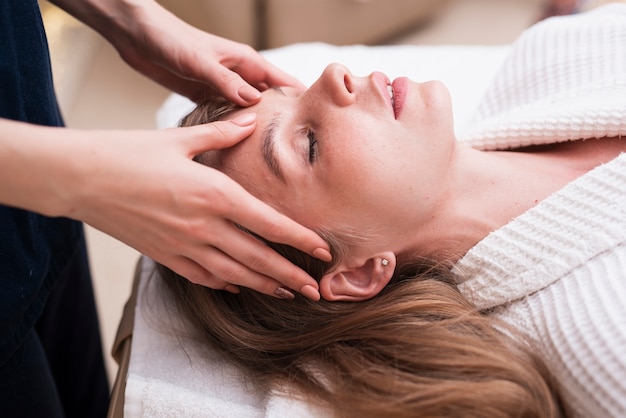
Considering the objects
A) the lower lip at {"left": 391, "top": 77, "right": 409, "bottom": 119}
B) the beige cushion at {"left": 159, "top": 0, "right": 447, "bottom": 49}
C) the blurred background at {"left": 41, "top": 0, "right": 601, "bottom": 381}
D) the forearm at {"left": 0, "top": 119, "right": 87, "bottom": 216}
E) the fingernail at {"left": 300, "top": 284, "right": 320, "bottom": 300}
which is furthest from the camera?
the beige cushion at {"left": 159, "top": 0, "right": 447, "bottom": 49}

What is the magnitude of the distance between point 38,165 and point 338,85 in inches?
19.1

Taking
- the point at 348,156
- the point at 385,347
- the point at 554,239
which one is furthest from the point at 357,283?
the point at 554,239

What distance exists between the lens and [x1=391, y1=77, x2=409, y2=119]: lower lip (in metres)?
1.00

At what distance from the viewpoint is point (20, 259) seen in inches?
37.8

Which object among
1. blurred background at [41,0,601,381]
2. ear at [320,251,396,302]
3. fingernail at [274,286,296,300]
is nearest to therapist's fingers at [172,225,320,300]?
fingernail at [274,286,296,300]

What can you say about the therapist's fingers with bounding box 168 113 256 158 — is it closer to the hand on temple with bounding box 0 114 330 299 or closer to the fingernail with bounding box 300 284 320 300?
the hand on temple with bounding box 0 114 330 299

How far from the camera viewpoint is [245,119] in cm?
95

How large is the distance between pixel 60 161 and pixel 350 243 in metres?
0.48

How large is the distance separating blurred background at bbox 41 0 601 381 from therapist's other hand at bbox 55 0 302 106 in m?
0.63

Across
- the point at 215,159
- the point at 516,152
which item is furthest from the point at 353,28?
the point at 215,159

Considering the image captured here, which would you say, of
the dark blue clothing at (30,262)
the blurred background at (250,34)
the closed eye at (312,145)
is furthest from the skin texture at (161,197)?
the blurred background at (250,34)

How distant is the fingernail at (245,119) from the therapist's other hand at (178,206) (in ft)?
0.21

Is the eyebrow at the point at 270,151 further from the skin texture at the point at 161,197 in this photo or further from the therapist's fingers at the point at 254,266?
the therapist's fingers at the point at 254,266

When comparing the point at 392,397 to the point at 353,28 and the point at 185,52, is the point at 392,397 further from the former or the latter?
the point at 353,28
